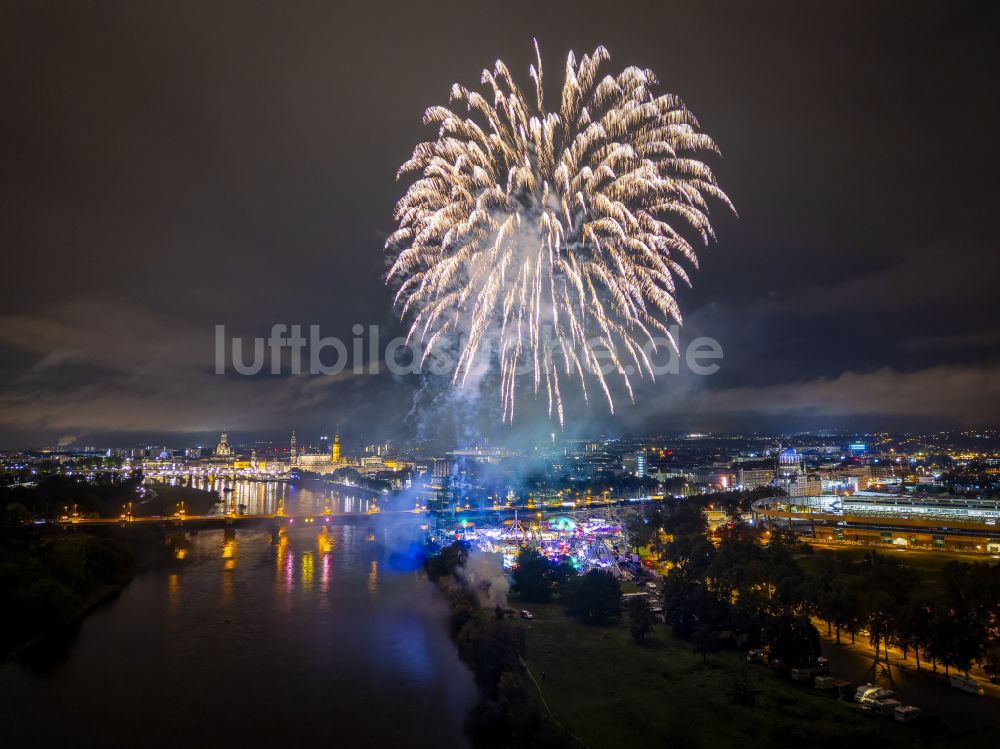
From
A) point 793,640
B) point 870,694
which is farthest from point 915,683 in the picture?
point 793,640

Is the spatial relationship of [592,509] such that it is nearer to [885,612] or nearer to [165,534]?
[165,534]

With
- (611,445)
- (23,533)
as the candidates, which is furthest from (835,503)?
(611,445)

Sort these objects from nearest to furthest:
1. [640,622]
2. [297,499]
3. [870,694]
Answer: [870,694], [640,622], [297,499]

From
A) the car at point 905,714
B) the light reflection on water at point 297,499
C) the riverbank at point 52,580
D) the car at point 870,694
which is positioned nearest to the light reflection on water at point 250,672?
the riverbank at point 52,580

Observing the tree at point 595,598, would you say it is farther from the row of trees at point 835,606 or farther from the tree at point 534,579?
the tree at point 534,579

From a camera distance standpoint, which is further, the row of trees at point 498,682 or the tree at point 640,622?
the tree at point 640,622

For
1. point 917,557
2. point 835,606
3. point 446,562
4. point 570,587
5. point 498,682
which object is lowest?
point 917,557

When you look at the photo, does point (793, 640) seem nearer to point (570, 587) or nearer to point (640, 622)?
point (640, 622)
